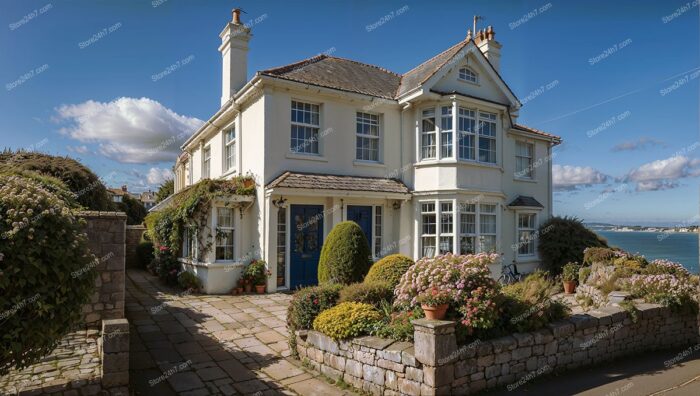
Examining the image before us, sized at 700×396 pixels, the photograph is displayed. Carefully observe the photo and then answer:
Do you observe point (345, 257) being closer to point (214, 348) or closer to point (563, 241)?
point (214, 348)

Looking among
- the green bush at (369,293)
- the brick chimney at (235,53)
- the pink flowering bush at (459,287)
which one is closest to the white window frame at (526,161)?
the brick chimney at (235,53)

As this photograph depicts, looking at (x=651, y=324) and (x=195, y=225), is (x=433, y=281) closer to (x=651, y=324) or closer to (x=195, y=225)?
(x=651, y=324)

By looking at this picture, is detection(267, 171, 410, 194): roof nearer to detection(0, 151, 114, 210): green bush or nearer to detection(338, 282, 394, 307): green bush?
detection(338, 282, 394, 307): green bush

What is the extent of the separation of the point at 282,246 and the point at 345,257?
372cm

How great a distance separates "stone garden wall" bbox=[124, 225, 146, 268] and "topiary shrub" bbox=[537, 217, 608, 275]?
59.8 feet

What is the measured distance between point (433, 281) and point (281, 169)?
7677 mm

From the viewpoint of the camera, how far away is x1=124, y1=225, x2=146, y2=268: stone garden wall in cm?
1900

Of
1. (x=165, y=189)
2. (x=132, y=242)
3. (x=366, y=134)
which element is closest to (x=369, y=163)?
(x=366, y=134)

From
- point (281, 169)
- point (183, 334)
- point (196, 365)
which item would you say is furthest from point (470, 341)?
point (281, 169)

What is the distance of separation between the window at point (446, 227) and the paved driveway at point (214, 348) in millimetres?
6034

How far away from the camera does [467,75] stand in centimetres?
1569

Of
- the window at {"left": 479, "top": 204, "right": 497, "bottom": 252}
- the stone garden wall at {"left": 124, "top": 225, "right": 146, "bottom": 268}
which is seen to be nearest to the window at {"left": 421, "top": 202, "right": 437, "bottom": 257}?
the window at {"left": 479, "top": 204, "right": 497, "bottom": 252}

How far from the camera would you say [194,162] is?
2159 centimetres

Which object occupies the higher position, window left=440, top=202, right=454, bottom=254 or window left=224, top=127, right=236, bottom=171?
window left=224, top=127, right=236, bottom=171
